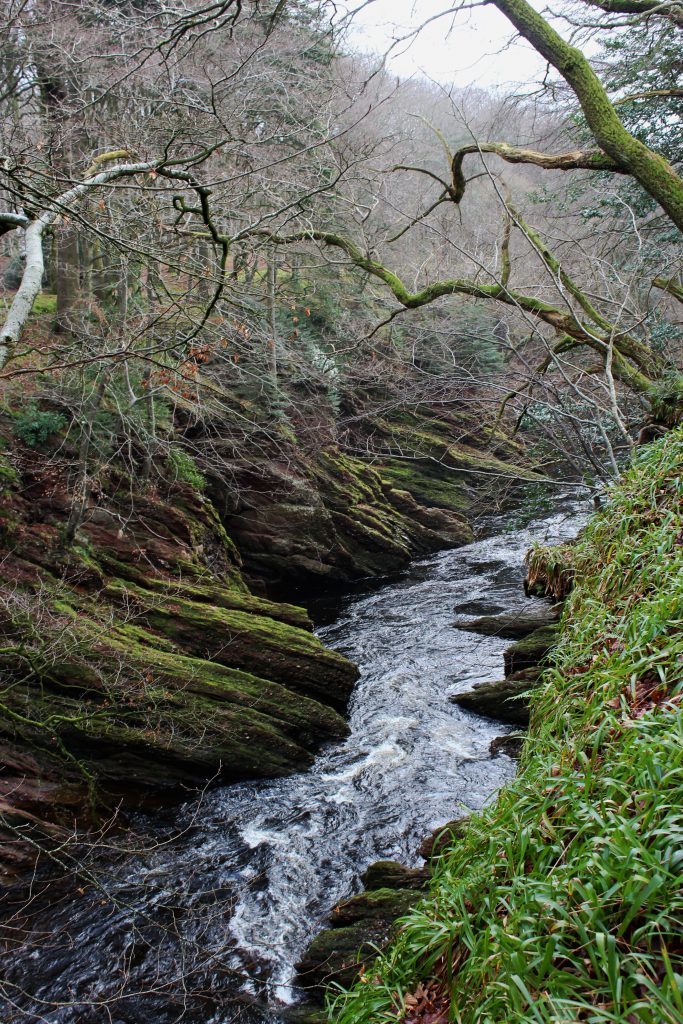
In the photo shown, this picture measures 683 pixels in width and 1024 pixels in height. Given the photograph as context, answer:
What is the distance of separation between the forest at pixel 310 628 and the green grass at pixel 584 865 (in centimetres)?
2

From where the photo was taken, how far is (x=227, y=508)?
10984 mm

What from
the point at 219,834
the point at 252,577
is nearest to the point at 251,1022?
the point at 219,834

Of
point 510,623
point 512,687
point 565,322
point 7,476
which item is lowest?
point 512,687

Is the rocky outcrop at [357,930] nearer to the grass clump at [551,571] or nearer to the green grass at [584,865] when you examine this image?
the green grass at [584,865]

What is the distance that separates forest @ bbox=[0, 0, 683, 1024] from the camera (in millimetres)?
2639

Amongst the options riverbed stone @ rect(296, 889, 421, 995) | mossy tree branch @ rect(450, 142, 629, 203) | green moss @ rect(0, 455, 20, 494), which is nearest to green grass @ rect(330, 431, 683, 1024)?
riverbed stone @ rect(296, 889, 421, 995)

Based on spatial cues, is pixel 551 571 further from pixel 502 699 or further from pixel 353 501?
pixel 353 501

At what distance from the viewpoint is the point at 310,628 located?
8.98 meters

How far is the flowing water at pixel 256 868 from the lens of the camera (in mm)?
4086

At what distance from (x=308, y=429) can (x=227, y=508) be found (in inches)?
96.6

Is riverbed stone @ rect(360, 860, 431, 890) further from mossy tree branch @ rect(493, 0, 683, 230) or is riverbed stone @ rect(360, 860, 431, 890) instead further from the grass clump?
mossy tree branch @ rect(493, 0, 683, 230)

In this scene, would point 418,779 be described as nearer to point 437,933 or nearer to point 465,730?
point 465,730

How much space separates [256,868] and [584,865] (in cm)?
386

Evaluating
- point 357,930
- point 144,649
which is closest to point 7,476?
point 144,649
